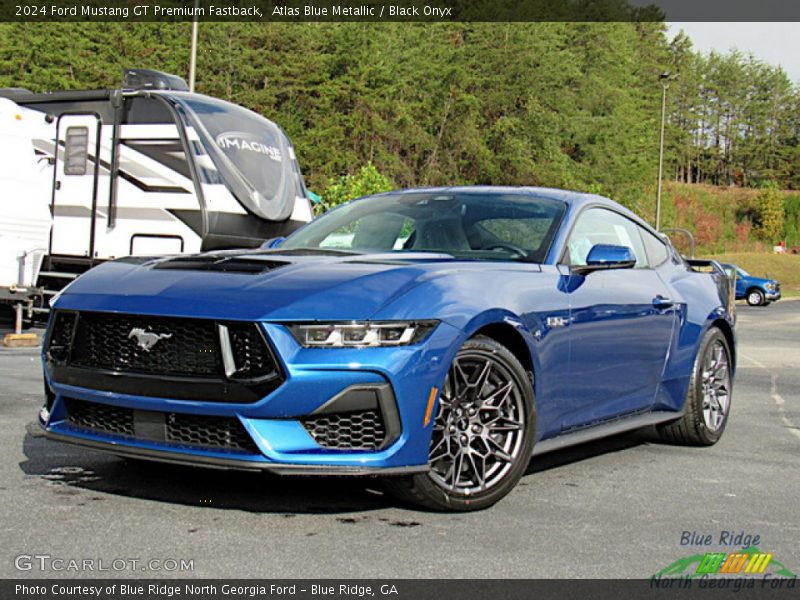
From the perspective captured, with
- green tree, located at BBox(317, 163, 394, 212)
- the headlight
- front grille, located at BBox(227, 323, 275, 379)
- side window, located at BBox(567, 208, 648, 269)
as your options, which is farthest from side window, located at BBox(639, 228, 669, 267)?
green tree, located at BBox(317, 163, 394, 212)

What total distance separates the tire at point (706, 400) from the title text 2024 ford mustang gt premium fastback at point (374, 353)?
92cm

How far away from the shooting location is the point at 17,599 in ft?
11.1

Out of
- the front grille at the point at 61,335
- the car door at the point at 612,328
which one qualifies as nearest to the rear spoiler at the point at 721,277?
the car door at the point at 612,328

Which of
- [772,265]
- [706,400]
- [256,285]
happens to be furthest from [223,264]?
[772,265]

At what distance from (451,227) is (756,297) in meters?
34.2

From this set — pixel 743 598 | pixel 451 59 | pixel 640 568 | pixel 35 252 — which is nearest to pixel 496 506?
pixel 640 568

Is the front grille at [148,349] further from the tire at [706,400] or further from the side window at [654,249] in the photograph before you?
the tire at [706,400]

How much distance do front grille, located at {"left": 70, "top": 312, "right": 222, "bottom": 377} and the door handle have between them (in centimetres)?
288

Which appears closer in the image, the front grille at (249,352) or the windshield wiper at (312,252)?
the front grille at (249,352)

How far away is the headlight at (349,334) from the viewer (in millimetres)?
4301

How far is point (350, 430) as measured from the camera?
14.3 ft

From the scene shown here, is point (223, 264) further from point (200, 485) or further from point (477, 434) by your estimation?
point (477, 434)

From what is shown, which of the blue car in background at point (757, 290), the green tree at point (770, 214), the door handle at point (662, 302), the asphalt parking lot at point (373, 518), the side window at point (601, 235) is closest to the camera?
the asphalt parking lot at point (373, 518)

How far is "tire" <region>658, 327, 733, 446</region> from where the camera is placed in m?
6.76
